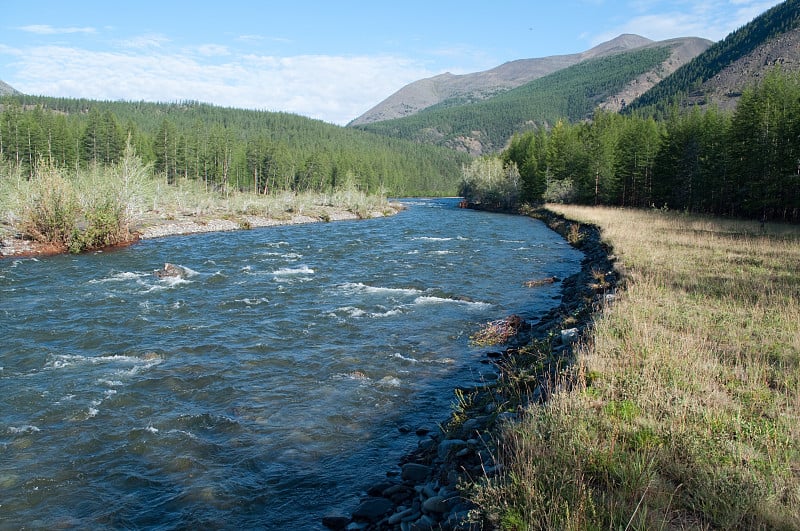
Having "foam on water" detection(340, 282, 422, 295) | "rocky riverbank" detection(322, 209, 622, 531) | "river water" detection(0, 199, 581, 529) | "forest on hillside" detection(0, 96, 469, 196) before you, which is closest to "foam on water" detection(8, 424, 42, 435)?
"river water" detection(0, 199, 581, 529)

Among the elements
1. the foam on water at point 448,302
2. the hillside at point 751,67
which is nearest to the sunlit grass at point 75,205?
the foam on water at point 448,302

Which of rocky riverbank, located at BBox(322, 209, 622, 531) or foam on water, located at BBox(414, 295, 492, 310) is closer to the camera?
rocky riverbank, located at BBox(322, 209, 622, 531)

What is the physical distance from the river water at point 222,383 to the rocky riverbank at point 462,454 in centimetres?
59

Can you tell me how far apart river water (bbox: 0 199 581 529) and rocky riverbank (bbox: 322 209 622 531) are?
0.59 meters

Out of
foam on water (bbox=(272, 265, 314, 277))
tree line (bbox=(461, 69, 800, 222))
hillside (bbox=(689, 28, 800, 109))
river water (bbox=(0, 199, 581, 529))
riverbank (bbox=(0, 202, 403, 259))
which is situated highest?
hillside (bbox=(689, 28, 800, 109))

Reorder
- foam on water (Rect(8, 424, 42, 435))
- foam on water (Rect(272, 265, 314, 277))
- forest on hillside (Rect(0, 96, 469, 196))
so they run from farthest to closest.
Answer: forest on hillside (Rect(0, 96, 469, 196)) → foam on water (Rect(272, 265, 314, 277)) → foam on water (Rect(8, 424, 42, 435))

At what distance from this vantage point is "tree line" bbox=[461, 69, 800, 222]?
144ft

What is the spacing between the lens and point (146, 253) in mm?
34312

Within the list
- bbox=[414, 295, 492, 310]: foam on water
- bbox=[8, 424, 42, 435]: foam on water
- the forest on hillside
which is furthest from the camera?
the forest on hillside

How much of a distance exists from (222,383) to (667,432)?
10507 mm

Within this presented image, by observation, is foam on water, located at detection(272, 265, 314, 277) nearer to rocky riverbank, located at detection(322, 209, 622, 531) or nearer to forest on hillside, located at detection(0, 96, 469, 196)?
rocky riverbank, located at detection(322, 209, 622, 531)

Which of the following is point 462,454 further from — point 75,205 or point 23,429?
point 75,205

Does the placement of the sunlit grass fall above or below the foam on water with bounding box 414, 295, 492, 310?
above

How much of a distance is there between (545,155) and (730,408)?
286 ft
